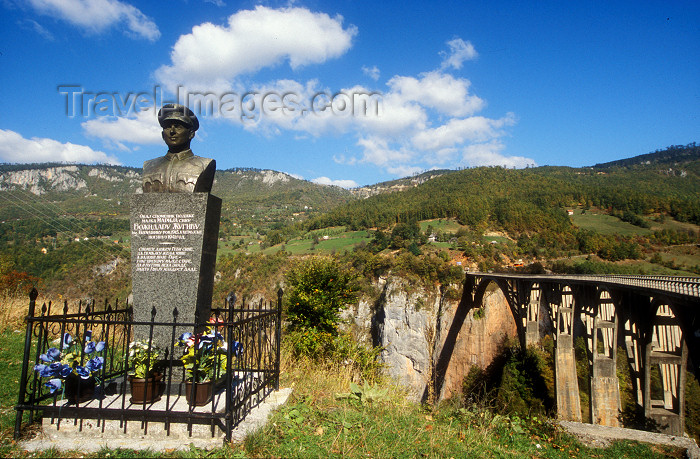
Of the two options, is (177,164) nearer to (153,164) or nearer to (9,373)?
(153,164)

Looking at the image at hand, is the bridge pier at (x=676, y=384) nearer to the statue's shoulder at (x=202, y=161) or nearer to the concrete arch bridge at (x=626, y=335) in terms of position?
the concrete arch bridge at (x=626, y=335)

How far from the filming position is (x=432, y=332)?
126 ft

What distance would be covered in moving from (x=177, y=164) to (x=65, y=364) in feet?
9.07

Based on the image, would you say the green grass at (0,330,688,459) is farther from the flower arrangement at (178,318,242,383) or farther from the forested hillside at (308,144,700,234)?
the forested hillside at (308,144,700,234)

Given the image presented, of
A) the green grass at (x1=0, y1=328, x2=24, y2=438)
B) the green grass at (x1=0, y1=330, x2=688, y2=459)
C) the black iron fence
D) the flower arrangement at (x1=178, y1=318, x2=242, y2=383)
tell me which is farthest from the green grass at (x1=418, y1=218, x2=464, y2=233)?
the flower arrangement at (x1=178, y1=318, x2=242, y2=383)

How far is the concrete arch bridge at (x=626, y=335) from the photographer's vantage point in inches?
336

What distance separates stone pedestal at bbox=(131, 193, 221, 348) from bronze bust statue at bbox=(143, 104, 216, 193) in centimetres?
35

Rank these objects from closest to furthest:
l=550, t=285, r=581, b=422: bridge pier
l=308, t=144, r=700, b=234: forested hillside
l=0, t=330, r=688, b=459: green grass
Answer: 1. l=0, t=330, r=688, b=459: green grass
2. l=550, t=285, r=581, b=422: bridge pier
3. l=308, t=144, r=700, b=234: forested hillside

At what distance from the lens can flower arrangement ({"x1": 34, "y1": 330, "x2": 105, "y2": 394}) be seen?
12.4 ft

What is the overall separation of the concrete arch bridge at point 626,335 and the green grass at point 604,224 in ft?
134

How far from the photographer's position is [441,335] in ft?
124

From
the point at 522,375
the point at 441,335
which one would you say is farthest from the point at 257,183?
the point at 522,375

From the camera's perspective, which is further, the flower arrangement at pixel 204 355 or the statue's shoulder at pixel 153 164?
the statue's shoulder at pixel 153 164

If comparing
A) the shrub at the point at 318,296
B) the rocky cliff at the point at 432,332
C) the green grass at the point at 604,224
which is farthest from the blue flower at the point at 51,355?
the green grass at the point at 604,224
